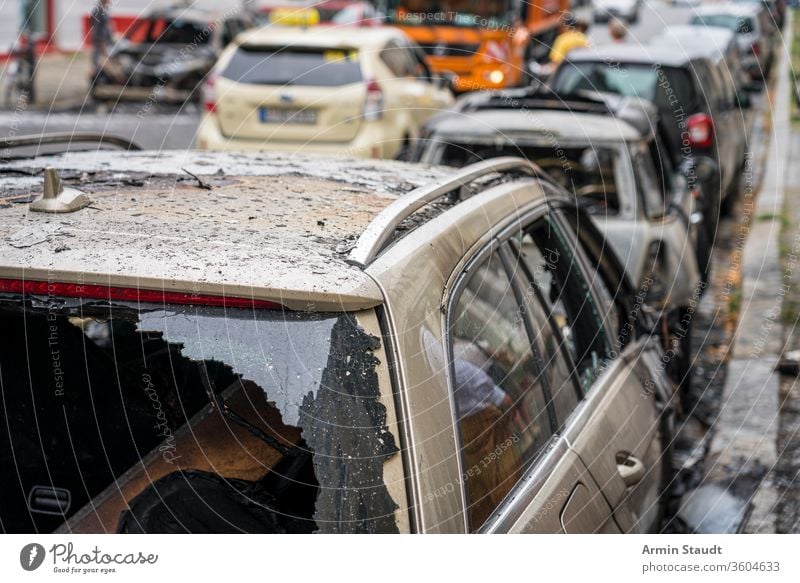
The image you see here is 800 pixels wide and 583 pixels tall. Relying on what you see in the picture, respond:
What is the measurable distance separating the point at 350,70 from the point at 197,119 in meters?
6.17

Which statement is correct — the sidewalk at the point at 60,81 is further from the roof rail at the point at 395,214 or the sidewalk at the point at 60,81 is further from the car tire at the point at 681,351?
the roof rail at the point at 395,214

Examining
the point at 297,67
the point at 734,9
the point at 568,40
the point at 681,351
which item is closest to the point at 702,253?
the point at 681,351

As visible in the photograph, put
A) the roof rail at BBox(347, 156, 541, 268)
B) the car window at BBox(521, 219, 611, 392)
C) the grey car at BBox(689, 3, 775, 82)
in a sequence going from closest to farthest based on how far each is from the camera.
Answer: the roof rail at BBox(347, 156, 541, 268) → the car window at BBox(521, 219, 611, 392) → the grey car at BBox(689, 3, 775, 82)

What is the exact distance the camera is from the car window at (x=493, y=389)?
2303 mm

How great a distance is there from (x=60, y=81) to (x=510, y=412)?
18.8m

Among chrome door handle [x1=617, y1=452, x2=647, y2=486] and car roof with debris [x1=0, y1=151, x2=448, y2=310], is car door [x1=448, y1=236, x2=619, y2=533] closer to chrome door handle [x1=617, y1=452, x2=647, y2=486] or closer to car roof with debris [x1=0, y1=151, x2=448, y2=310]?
chrome door handle [x1=617, y1=452, x2=647, y2=486]

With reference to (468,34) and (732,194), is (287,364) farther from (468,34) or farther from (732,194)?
(468,34)

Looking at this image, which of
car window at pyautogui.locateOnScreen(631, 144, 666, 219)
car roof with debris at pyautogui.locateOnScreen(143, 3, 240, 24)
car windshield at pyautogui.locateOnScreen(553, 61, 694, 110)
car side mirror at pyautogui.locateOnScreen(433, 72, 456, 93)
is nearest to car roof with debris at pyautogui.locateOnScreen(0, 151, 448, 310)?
car window at pyautogui.locateOnScreen(631, 144, 666, 219)

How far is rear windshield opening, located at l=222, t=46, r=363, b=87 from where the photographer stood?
11023mm

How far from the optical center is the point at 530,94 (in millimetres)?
7730

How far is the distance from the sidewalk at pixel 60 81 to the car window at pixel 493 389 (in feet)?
45.6

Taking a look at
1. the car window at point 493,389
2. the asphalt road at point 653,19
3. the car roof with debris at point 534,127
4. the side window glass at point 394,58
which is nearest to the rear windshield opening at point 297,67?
the side window glass at point 394,58

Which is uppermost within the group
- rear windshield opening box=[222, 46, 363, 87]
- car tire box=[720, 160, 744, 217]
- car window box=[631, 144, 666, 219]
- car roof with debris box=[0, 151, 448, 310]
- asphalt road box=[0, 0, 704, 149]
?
car roof with debris box=[0, 151, 448, 310]

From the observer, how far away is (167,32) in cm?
1891
